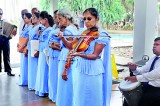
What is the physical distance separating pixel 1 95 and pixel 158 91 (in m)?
2.81

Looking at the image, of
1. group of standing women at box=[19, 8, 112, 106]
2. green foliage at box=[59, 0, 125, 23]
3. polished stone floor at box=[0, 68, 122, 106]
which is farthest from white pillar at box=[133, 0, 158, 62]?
green foliage at box=[59, 0, 125, 23]

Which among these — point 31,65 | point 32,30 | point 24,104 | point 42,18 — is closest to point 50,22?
point 42,18

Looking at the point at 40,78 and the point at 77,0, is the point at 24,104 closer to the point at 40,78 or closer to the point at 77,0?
the point at 40,78

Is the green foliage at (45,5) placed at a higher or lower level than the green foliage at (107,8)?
higher

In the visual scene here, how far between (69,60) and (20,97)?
1.71 meters

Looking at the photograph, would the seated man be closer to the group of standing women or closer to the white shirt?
the white shirt

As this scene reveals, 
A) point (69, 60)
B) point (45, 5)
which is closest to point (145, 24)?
point (69, 60)

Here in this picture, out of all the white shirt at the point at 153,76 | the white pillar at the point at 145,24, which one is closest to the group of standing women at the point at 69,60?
the white shirt at the point at 153,76

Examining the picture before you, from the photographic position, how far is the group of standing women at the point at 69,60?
3.04m

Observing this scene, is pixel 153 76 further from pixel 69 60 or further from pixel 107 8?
pixel 107 8

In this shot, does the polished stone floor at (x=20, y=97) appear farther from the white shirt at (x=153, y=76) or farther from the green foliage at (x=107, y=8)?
the green foliage at (x=107, y=8)

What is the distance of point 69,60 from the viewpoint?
11.2 feet

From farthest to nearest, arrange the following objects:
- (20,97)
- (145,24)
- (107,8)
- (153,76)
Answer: (107,8) < (20,97) < (145,24) < (153,76)

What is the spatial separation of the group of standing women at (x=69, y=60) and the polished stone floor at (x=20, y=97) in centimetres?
14
